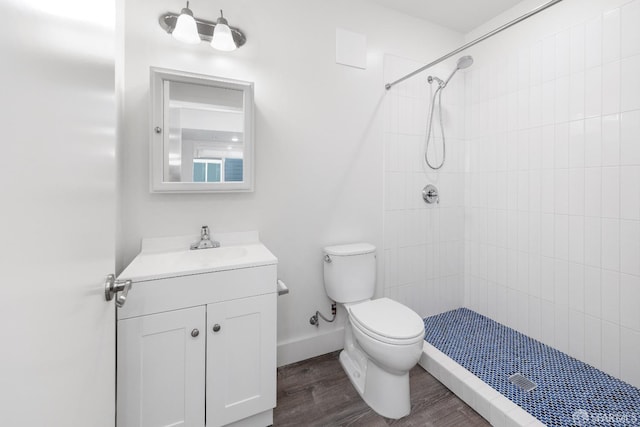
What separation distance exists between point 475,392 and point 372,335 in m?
0.65

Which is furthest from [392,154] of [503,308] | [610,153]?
[503,308]

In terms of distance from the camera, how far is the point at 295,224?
1.81 meters

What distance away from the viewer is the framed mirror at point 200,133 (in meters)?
1.42

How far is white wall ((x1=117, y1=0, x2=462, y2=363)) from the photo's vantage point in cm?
143

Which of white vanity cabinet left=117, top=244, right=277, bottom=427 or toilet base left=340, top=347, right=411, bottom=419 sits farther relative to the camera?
toilet base left=340, top=347, right=411, bottom=419

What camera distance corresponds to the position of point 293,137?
5.81 feet

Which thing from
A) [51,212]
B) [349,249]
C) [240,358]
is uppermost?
[51,212]

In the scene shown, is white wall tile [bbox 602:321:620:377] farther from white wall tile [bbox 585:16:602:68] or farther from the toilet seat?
white wall tile [bbox 585:16:602:68]

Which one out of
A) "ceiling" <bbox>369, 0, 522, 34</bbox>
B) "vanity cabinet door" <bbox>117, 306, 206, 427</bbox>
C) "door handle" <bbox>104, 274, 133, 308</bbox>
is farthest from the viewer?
"ceiling" <bbox>369, 0, 522, 34</bbox>

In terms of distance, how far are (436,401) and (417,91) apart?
216 cm

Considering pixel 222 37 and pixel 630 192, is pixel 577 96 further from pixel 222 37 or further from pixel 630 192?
pixel 222 37

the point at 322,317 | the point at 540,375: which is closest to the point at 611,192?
the point at 540,375

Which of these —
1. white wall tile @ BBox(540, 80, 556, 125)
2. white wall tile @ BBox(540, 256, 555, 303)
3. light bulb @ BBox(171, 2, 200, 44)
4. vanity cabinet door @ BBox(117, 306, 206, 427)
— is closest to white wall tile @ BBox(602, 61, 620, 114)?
white wall tile @ BBox(540, 80, 556, 125)

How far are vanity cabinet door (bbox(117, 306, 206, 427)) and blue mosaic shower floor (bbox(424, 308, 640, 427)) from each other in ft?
5.05
